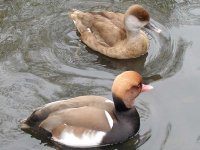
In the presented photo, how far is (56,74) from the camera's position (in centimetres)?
816

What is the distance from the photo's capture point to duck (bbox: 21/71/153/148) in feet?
22.2

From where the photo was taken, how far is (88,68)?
327 inches

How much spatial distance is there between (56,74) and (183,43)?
2.13m

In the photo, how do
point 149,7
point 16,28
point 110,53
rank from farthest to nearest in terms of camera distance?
1. point 149,7
2. point 16,28
3. point 110,53

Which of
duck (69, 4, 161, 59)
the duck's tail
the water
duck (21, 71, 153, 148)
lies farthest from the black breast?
the duck's tail

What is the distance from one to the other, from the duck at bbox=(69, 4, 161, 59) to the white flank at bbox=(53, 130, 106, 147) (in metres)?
2.04

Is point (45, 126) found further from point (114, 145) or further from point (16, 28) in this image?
point (16, 28)

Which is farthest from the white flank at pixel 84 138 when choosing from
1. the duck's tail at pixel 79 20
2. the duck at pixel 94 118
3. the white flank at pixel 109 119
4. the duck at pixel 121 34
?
the duck's tail at pixel 79 20

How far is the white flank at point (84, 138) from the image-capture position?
6.78m

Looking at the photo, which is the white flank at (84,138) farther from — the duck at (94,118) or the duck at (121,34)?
the duck at (121,34)

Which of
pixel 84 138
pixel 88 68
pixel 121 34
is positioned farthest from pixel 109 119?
pixel 121 34

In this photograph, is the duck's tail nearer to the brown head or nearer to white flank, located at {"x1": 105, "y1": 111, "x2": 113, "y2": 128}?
the brown head

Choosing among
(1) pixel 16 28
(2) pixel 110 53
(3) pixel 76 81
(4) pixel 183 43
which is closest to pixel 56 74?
(3) pixel 76 81

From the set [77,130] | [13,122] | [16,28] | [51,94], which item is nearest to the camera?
[77,130]
